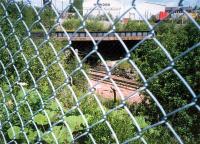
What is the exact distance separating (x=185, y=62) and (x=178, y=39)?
1127 millimetres

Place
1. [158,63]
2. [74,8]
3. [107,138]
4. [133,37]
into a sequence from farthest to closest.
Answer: [133,37], [158,63], [107,138], [74,8]

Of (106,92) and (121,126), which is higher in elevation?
(121,126)

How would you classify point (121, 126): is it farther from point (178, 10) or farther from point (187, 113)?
point (187, 113)

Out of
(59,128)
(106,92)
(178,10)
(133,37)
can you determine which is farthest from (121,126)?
(133,37)

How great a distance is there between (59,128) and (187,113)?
30.6 ft

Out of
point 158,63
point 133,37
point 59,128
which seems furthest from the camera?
point 133,37

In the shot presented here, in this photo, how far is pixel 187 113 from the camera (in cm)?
1159

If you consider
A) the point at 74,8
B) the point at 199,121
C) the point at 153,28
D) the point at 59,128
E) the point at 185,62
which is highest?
the point at 74,8

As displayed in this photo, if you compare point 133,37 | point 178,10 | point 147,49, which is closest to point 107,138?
point 178,10

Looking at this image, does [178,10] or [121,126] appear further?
[121,126]

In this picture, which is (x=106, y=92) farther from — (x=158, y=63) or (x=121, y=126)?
(x=121, y=126)

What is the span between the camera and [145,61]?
1377cm

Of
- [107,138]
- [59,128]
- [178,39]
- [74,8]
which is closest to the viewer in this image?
[74,8]

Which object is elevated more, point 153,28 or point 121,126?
point 153,28
